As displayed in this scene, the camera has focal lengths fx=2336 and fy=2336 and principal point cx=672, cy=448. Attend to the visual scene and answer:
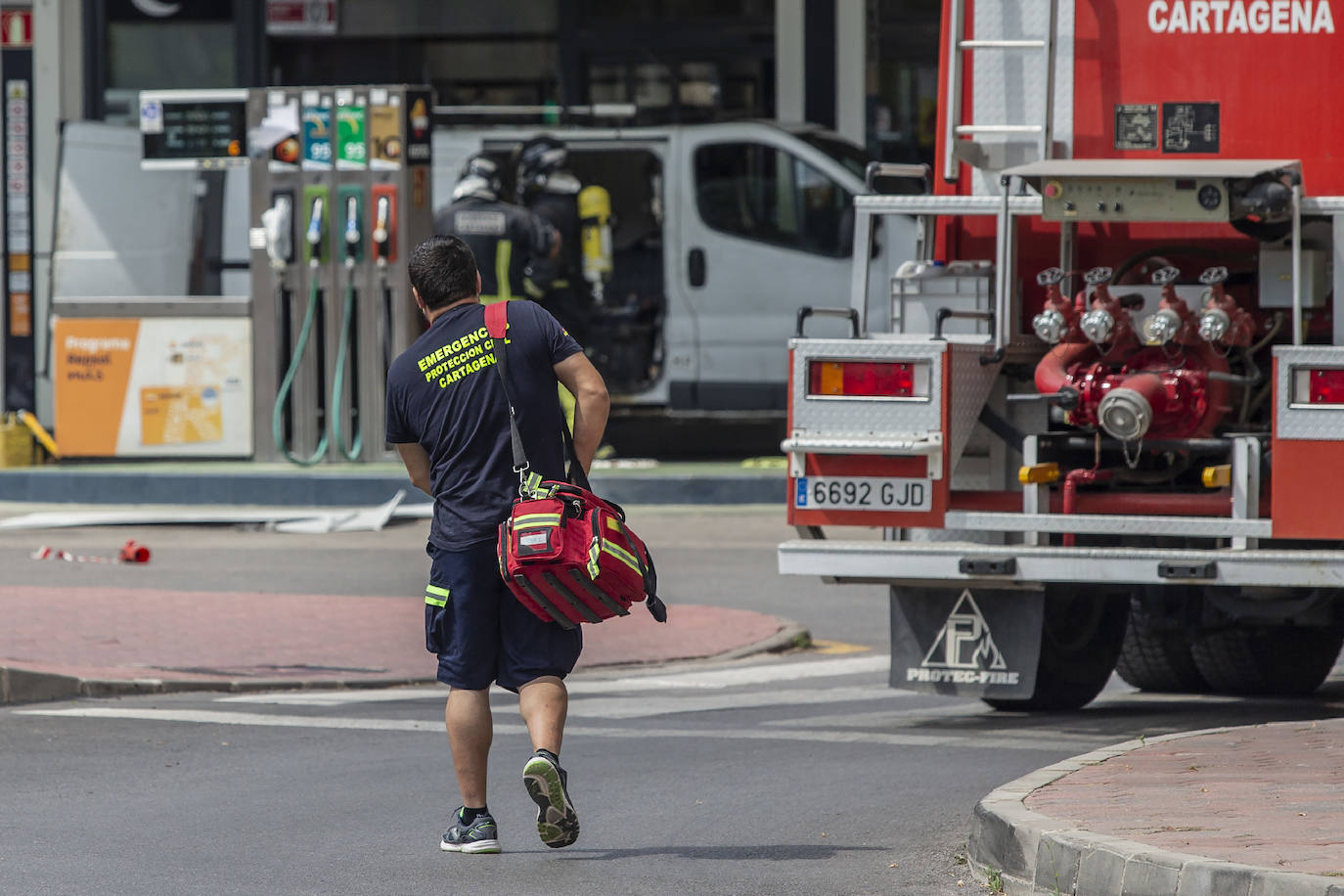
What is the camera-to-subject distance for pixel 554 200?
18.7m

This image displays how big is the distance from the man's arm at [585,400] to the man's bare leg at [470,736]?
0.73 m

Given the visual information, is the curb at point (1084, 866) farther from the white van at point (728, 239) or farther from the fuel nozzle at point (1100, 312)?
the white van at point (728, 239)

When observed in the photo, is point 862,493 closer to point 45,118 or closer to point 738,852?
point 738,852

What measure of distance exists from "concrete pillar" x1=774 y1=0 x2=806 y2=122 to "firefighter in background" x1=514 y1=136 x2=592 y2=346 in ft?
12.0

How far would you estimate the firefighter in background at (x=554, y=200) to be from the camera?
1867 cm

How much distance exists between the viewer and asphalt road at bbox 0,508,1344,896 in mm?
6152

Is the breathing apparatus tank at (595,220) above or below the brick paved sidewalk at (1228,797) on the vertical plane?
above

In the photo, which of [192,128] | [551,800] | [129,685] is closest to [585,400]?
[551,800]

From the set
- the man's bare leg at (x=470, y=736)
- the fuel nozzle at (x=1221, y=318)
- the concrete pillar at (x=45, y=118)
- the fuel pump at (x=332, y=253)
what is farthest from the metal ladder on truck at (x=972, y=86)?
the concrete pillar at (x=45, y=118)

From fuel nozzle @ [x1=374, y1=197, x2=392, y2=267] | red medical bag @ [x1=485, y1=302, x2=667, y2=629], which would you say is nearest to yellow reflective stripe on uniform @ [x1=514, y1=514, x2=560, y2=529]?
red medical bag @ [x1=485, y1=302, x2=667, y2=629]

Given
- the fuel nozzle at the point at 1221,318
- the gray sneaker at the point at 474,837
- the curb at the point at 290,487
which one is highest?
the fuel nozzle at the point at 1221,318

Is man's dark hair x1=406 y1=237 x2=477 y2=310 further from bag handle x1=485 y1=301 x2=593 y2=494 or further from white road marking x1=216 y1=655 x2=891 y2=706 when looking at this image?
white road marking x1=216 y1=655 x2=891 y2=706

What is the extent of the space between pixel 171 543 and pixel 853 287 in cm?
795

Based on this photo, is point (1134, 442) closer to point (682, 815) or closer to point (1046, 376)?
point (1046, 376)
